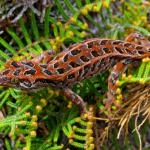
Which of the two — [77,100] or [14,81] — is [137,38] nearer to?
[77,100]

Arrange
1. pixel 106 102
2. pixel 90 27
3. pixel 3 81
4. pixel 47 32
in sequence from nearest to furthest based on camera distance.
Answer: pixel 3 81, pixel 106 102, pixel 47 32, pixel 90 27

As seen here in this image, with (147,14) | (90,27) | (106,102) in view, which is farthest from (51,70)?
(147,14)

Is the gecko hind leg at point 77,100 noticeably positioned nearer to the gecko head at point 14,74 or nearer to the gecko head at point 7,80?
the gecko head at point 14,74

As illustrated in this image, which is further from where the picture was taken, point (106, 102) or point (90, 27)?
point (90, 27)

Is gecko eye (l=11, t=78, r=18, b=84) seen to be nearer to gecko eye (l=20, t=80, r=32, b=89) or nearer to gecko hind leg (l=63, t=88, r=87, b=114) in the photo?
gecko eye (l=20, t=80, r=32, b=89)

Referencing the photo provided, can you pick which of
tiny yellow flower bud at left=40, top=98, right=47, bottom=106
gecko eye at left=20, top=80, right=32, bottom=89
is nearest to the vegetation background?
tiny yellow flower bud at left=40, top=98, right=47, bottom=106

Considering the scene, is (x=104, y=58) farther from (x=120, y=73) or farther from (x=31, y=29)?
(x=31, y=29)

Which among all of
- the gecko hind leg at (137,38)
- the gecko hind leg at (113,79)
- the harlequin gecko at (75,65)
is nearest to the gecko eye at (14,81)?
the harlequin gecko at (75,65)
